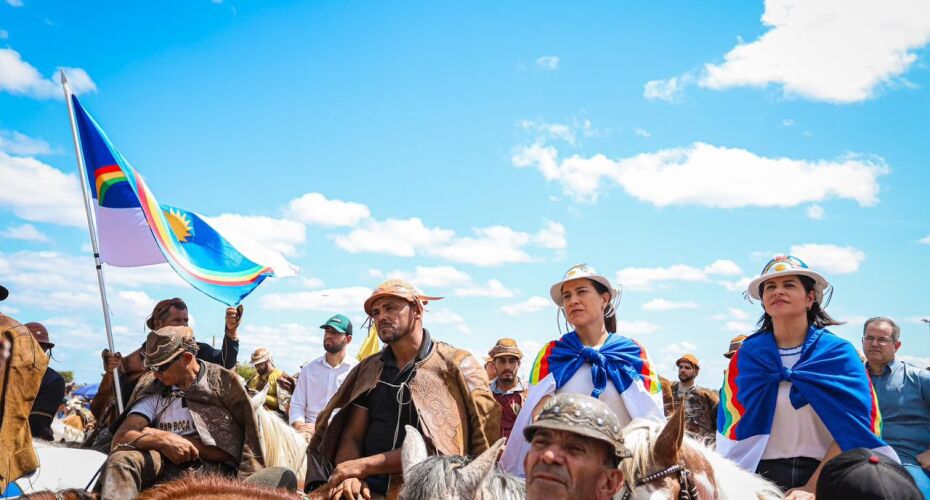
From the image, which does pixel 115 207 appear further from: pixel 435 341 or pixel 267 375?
pixel 435 341

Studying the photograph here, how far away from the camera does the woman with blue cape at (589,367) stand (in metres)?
3.89

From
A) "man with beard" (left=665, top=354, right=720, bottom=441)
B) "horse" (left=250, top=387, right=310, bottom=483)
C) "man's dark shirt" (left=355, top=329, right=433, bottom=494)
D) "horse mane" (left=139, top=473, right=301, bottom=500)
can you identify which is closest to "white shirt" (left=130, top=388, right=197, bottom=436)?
"horse" (left=250, top=387, right=310, bottom=483)

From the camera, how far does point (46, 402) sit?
23.5ft

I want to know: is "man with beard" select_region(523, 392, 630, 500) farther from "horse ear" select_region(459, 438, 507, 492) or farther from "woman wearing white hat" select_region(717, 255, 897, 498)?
"woman wearing white hat" select_region(717, 255, 897, 498)

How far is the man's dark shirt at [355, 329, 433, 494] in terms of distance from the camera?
3990 mm

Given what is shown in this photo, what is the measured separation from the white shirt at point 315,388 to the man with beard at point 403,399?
12.8 ft

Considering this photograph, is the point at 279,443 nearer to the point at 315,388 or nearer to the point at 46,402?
the point at 315,388

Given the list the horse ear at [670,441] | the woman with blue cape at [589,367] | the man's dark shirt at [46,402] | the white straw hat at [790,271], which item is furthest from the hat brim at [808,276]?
the man's dark shirt at [46,402]

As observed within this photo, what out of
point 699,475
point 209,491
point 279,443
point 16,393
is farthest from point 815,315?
point 16,393

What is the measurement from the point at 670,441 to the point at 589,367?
1.50m

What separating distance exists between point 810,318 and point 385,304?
7.77 ft

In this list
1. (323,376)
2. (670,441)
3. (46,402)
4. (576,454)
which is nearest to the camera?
(576,454)

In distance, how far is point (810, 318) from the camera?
383cm

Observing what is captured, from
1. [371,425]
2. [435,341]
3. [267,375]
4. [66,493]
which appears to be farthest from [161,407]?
[267,375]
